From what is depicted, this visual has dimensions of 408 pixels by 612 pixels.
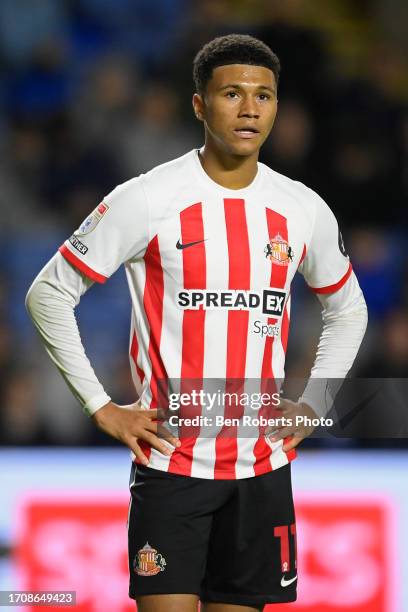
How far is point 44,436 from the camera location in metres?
4.02

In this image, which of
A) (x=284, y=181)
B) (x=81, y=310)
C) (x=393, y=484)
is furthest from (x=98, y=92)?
(x=284, y=181)

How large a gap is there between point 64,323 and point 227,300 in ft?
1.20

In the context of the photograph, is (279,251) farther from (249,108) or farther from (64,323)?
(64,323)

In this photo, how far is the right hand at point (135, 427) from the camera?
246 cm

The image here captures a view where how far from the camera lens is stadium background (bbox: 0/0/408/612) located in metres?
3.69

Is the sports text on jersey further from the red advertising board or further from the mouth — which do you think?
the red advertising board

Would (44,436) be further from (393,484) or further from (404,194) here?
(404,194)

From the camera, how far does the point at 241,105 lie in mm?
2445

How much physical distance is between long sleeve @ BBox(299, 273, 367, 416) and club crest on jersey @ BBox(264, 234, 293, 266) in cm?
26

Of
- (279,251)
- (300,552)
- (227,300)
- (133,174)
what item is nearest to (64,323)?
(227,300)

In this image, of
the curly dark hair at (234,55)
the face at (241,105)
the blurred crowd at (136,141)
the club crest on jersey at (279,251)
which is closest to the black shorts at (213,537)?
the club crest on jersey at (279,251)

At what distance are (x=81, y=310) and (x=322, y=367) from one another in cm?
214

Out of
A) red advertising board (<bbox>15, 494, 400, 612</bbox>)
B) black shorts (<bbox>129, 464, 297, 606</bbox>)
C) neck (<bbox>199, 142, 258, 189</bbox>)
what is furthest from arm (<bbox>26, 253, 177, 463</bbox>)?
red advertising board (<bbox>15, 494, 400, 612</bbox>)

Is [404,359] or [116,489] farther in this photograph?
[404,359]
